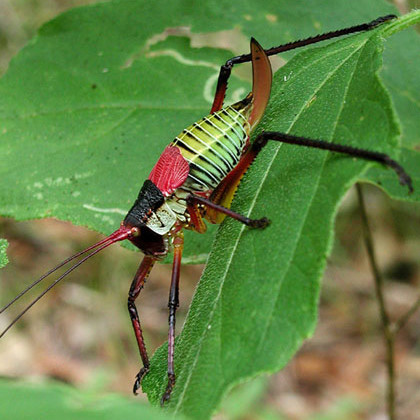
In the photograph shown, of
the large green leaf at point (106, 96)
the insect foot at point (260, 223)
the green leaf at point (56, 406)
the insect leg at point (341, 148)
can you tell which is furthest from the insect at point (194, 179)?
the green leaf at point (56, 406)

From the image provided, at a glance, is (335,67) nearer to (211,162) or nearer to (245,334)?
Answer: (211,162)

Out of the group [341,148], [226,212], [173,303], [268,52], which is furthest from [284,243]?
[268,52]

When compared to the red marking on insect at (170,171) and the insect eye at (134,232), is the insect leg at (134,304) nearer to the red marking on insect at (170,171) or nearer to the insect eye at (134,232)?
the insect eye at (134,232)

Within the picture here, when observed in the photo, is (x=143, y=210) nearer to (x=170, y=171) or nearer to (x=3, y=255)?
(x=170, y=171)

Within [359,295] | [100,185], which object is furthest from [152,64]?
[359,295]

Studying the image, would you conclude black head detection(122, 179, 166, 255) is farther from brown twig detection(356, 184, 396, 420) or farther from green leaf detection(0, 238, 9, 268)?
brown twig detection(356, 184, 396, 420)

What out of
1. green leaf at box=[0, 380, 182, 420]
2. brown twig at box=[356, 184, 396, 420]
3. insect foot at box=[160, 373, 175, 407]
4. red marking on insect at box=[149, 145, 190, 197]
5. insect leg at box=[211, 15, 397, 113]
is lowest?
brown twig at box=[356, 184, 396, 420]

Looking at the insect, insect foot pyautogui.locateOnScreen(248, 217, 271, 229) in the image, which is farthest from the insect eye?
insect foot pyautogui.locateOnScreen(248, 217, 271, 229)
